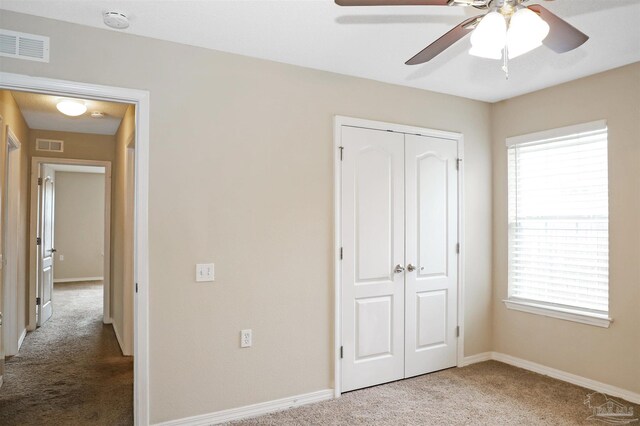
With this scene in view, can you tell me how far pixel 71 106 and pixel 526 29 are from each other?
4.04 meters

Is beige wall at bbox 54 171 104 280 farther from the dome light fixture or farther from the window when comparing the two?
the dome light fixture

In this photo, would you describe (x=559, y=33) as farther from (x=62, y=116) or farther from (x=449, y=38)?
(x=62, y=116)

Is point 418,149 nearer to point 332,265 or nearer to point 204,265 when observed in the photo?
point 332,265

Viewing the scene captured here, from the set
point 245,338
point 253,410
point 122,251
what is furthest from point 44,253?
point 253,410

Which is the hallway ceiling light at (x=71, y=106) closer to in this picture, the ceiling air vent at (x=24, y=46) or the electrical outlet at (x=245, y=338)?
the ceiling air vent at (x=24, y=46)

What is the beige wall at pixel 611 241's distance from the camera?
3195 millimetres

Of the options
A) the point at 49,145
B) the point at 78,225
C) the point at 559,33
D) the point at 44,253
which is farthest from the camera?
the point at 78,225

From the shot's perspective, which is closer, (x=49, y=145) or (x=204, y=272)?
(x=204, y=272)

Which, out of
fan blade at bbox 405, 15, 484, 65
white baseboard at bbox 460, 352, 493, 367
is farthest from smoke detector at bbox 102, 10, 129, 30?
white baseboard at bbox 460, 352, 493, 367

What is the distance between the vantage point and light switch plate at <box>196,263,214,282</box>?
284 cm

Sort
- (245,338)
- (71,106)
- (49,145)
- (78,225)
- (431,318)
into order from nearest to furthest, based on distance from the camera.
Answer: (245,338)
(431,318)
(71,106)
(49,145)
(78,225)

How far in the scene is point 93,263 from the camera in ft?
31.2

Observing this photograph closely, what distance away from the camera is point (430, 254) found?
386 centimetres

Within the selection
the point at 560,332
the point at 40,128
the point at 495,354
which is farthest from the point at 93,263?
the point at 560,332
